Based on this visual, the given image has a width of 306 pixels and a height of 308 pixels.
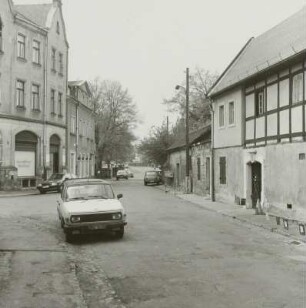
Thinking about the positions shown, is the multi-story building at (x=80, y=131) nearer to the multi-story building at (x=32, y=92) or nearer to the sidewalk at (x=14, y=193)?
the multi-story building at (x=32, y=92)

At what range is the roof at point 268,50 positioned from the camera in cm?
1819

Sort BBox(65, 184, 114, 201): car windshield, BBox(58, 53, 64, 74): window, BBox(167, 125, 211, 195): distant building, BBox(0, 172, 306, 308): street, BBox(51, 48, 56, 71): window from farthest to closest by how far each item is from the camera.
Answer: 1. BBox(58, 53, 64, 74): window
2. BBox(51, 48, 56, 71): window
3. BBox(167, 125, 211, 195): distant building
4. BBox(65, 184, 114, 201): car windshield
5. BBox(0, 172, 306, 308): street

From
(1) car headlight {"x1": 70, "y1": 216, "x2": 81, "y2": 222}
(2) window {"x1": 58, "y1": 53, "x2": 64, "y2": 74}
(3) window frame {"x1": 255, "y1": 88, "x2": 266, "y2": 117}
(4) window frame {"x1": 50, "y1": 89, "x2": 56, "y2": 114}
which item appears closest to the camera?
(1) car headlight {"x1": 70, "y1": 216, "x2": 81, "y2": 222}

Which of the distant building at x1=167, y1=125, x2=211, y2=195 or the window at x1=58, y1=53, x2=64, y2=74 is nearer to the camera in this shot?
the distant building at x1=167, y1=125, x2=211, y2=195

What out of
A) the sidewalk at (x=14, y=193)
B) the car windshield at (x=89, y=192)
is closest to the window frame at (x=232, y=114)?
the car windshield at (x=89, y=192)

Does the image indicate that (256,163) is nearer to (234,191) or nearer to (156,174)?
(234,191)

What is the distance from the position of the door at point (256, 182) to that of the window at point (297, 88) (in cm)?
455

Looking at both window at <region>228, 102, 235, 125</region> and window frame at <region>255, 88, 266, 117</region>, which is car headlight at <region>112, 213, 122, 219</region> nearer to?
window frame at <region>255, 88, 266, 117</region>

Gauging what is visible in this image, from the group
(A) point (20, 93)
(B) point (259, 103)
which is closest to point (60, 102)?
(A) point (20, 93)

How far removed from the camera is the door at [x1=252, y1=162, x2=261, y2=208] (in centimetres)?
2194

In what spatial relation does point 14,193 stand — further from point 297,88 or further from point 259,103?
point 297,88

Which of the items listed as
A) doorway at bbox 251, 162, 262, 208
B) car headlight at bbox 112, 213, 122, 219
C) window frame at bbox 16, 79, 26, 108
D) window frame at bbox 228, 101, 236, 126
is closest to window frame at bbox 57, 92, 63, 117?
window frame at bbox 16, 79, 26, 108

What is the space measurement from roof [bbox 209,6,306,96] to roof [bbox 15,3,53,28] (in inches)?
796

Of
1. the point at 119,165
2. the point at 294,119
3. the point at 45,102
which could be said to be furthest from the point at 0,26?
the point at 119,165
